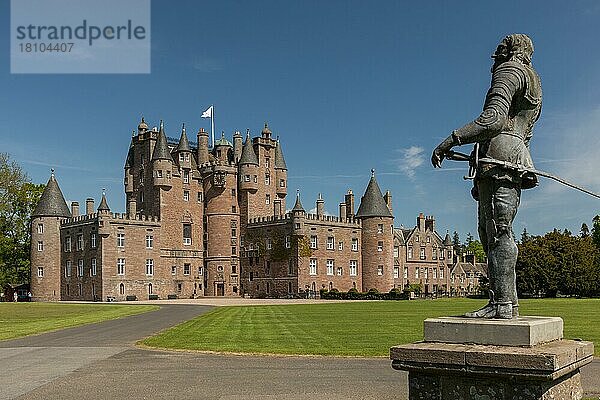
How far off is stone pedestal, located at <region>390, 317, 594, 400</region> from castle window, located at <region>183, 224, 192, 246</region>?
8695 centimetres

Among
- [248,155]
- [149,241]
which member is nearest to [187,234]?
[149,241]

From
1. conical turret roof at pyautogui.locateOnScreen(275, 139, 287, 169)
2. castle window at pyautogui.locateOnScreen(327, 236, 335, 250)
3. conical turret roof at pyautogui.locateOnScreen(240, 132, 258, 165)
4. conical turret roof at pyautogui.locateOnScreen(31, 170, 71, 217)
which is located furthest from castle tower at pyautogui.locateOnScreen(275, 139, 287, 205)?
conical turret roof at pyautogui.locateOnScreen(31, 170, 71, 217)

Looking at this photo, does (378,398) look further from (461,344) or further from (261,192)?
(261,192)

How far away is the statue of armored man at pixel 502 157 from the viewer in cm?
757

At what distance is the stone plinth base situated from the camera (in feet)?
22.7

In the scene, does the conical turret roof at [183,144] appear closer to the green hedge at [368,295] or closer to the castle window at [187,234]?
the castle window at [187,234]

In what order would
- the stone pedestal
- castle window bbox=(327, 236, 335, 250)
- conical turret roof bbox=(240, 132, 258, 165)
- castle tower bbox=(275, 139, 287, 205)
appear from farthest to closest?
castle tower bbox=(275, 139, 287, 205), conical turret roof bbox=(240, 132, 258, 165), castle window bbox=(327, 236, 335, 250), the stone pedestal

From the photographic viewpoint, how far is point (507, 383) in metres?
6.86

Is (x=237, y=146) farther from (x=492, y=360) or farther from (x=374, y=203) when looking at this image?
(x=492, y=360)

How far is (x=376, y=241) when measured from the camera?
9250 cm

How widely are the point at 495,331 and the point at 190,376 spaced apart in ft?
27.5

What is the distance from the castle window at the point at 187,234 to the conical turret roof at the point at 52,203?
14.5m

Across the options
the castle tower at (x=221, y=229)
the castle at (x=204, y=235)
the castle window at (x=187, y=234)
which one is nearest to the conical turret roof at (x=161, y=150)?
the castle at (x=204, y=235)

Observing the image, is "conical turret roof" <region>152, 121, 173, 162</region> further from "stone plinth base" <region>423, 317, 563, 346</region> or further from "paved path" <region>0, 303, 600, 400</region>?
"stone plinth base" <region>423, 317, 563, 346</region>
